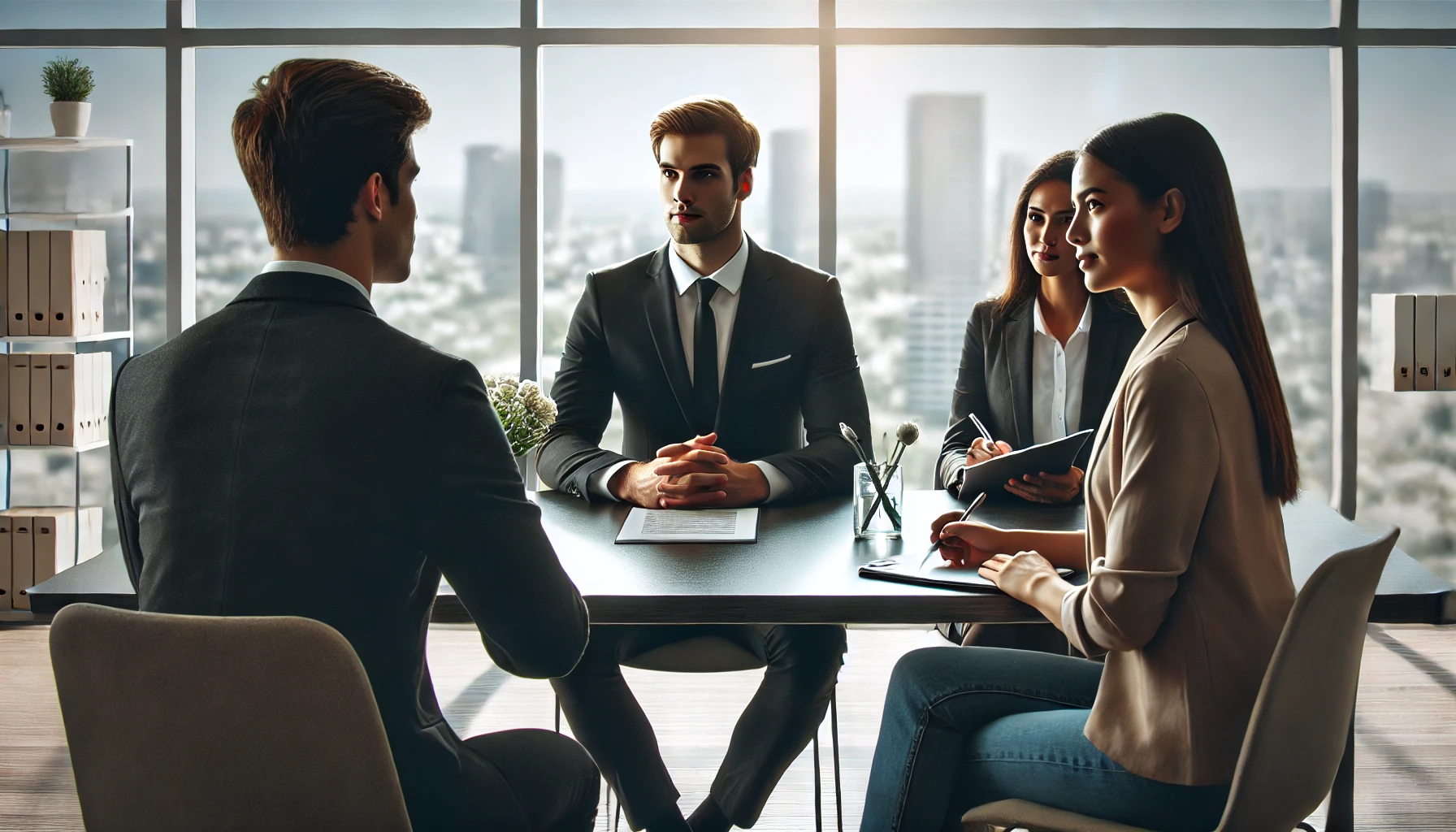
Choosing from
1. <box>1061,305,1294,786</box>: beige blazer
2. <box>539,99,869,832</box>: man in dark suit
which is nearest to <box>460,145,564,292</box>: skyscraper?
<box>539,99,869,832</box>: man in dark suit

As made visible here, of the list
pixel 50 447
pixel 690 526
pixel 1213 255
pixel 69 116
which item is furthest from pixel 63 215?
pixel 1213 255

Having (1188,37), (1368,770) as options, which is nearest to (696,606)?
(1368,770)

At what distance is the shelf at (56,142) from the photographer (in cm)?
418

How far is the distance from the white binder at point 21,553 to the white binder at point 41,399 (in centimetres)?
30

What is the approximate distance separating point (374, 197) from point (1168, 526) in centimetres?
104

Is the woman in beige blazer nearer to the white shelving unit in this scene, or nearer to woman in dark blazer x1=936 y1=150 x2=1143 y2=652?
woman in dark blazer x1=936 y1=150 x2=1143 y2=652

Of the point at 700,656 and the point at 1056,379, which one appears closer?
the point at 700,656

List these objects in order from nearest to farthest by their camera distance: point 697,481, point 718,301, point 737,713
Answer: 1. point 697,481
2. point 718,301
3. point 737,713

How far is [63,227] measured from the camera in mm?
4621

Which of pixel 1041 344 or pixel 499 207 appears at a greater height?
pixel 499 207

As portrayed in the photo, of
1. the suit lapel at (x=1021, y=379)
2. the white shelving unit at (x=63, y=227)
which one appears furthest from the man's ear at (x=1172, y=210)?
the white shelving unit at (x=63, y=227)

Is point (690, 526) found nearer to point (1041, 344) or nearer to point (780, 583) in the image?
point (780, 583)

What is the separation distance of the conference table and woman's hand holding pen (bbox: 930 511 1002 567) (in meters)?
0.10

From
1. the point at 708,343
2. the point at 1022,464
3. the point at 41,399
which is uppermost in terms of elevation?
the point at 708,343
